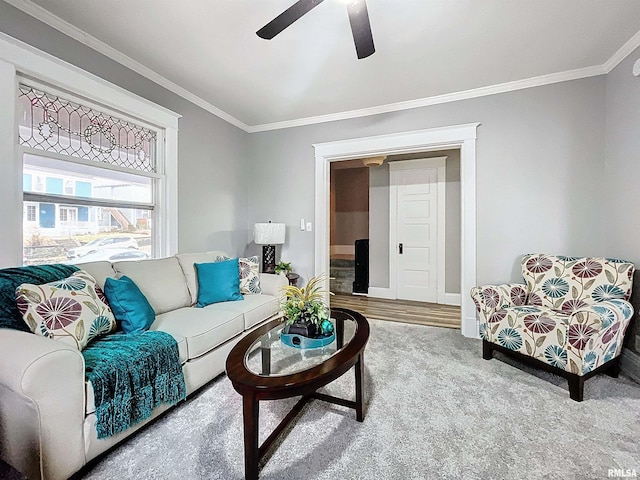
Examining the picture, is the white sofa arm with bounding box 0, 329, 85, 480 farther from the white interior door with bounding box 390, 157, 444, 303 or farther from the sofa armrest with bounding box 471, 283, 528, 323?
the white interior door with bounding box 390, 157, 444, 303

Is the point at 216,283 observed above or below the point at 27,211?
below

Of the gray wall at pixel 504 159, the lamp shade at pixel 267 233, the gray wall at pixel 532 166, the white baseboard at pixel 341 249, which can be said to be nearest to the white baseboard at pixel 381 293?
the white baseboard at pixel 341 249

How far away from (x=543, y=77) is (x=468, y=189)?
125cm

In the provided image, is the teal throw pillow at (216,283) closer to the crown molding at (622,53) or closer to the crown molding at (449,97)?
the crown molding at (449,97)

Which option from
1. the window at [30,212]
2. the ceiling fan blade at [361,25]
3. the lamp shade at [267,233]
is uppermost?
the ceiling fan blade at [361,25]

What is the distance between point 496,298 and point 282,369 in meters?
2.07

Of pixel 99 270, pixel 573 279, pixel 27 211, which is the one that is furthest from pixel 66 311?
pixel 573 279

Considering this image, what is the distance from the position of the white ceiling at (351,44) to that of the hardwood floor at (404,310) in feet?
8.86

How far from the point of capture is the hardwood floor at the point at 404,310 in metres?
3.89

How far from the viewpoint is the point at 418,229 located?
16.3ft

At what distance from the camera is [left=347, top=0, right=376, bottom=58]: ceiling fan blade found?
1608 mm

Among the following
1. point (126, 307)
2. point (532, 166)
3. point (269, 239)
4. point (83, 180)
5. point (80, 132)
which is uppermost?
point (80, 132)

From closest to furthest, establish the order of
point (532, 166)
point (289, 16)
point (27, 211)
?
point (289, 16)
point (27, 211)
point (532, 166)

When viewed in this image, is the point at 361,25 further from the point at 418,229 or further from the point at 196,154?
the point at 418,229
